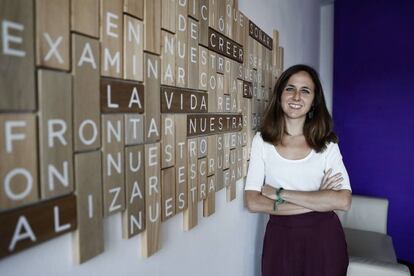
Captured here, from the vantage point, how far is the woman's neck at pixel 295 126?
1.44m

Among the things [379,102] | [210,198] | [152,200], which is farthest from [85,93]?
[379,102]

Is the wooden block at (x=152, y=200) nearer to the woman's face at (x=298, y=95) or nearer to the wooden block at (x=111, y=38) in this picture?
the wooden block at (x=111, y=38)

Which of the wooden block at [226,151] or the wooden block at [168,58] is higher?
the wooden block at [168,58]

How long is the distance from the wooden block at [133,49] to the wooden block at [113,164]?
0.10 metres

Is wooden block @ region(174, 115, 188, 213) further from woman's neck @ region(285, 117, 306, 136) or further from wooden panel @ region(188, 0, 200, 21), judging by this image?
woman's neck @ region(285, 117, 306, 136)

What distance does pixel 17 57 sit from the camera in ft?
1.44

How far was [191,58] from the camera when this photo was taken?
0.87 meters

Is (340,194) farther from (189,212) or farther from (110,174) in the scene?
(110,174)

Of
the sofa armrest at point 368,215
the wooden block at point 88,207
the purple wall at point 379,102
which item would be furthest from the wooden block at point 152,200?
the purple wall at point 379,102

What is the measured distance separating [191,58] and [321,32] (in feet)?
8.58

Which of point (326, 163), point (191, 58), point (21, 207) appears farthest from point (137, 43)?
point (326, 163)

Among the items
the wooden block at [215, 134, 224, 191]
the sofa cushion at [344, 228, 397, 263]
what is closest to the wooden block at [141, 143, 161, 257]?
the wooden block at [215, 134, 224, 191]

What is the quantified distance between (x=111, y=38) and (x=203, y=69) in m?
0.39

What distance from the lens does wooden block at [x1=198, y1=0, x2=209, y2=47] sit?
3.02ft
